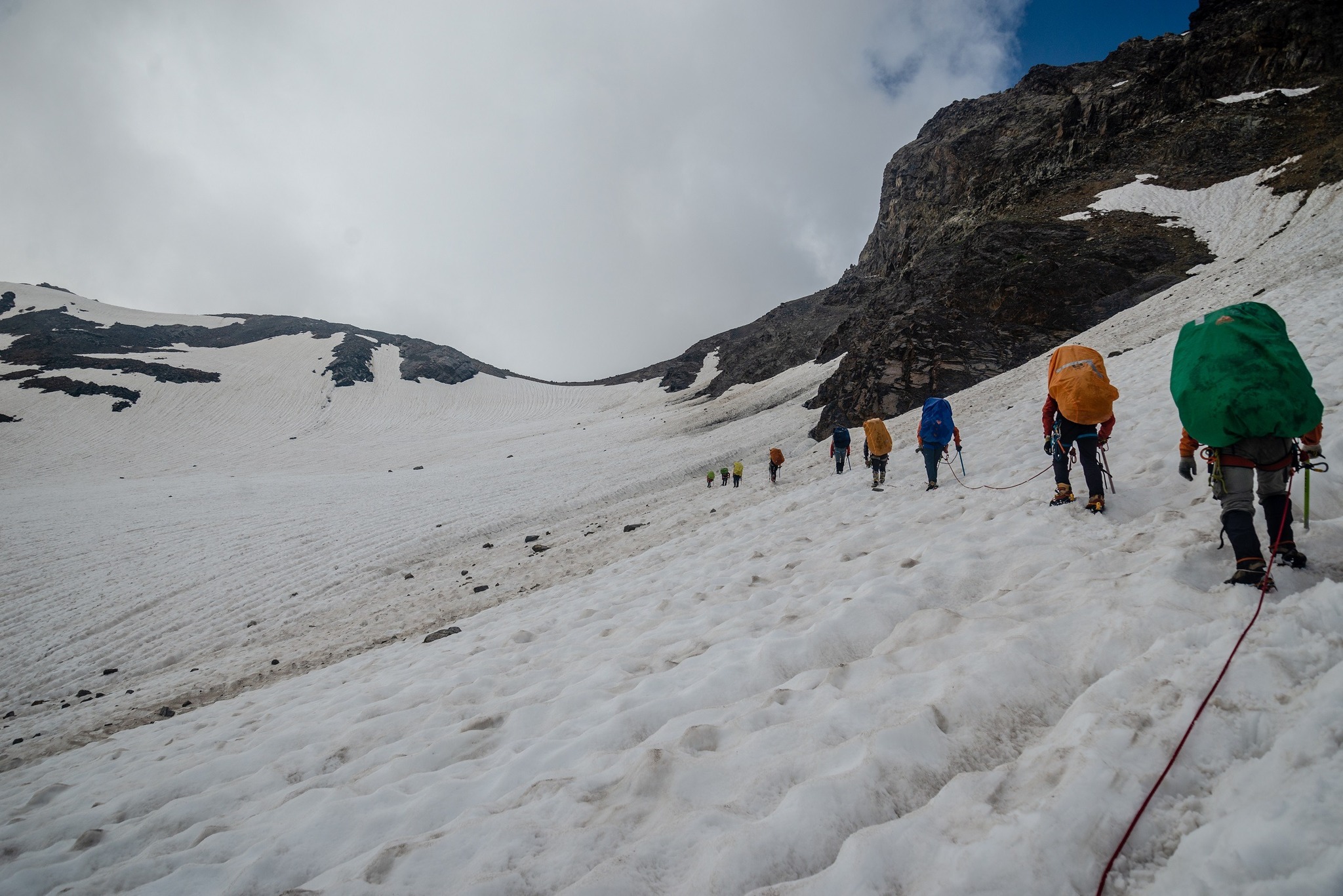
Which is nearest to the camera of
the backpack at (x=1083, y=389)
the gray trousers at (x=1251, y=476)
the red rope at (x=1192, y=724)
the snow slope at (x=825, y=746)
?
the red rope at (x=1192, y=724)

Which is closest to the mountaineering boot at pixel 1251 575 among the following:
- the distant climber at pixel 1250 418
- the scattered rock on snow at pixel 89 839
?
the distant climber at pixel 1250 418

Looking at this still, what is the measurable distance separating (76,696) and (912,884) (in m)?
13.5

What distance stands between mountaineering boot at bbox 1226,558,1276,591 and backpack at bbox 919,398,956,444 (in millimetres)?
5859

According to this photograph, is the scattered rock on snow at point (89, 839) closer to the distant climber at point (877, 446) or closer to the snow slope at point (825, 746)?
the snow slope at point (825, 746)

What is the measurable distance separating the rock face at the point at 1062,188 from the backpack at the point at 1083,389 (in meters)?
15.4

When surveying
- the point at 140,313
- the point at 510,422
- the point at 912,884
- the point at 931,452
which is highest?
the point at 140,313

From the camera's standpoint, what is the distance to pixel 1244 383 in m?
3.36

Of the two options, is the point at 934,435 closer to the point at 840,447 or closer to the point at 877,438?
the point at 877,438

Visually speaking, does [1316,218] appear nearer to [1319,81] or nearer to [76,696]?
[1319,81]

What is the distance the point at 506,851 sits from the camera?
2.55m

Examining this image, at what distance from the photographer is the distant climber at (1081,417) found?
18.1 feet

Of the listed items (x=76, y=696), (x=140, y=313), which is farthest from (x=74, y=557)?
(x=140, y=313)

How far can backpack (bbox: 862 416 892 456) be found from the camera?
34.4ft

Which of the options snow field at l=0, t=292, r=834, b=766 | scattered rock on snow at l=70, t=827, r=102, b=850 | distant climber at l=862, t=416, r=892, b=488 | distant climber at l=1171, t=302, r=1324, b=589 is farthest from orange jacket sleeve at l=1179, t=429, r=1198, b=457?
snow field at l=0, t=292, r=834, b=766
